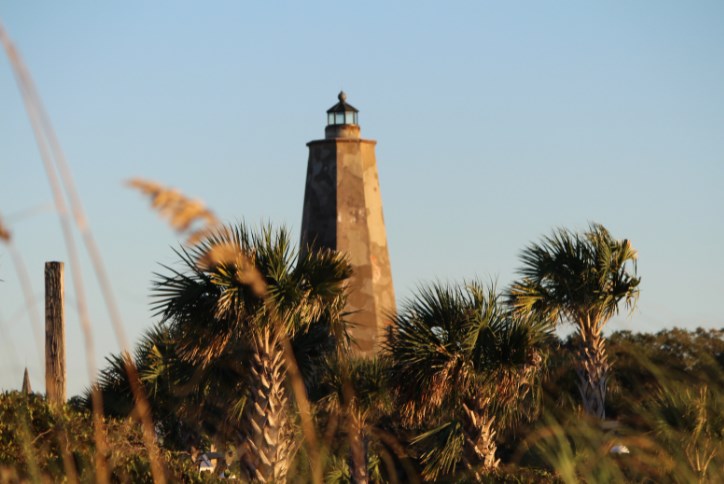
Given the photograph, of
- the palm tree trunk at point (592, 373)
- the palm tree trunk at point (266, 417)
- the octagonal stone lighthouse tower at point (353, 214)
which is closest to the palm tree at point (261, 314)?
the palm tree trunk at point (266, 417)

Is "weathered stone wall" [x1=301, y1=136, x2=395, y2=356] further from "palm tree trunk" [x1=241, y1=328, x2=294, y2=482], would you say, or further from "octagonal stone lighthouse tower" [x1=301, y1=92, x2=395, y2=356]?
"palm tree trunk" [x1=241, y1=328, x2=294, y2=482]

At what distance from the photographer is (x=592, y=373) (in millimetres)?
23734

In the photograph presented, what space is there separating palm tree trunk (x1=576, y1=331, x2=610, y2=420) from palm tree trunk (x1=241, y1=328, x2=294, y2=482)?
6.65 meters

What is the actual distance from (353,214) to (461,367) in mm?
14948

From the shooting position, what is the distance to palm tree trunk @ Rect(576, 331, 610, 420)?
926 inches

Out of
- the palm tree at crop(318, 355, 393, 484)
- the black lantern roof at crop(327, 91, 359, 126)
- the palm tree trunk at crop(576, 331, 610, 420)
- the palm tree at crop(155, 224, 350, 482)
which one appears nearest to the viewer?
the palm tree at crop(155, 224, 350, 482)

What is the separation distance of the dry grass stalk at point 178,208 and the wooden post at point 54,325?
1614cm

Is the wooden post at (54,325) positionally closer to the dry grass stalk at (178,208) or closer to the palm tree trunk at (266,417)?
the palm tree trunk at (266,417)

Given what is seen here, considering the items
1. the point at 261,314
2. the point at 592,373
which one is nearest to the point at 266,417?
the point at 261,314

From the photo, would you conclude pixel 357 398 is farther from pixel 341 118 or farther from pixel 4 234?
pixel 4 234

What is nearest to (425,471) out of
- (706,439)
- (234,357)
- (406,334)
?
(406,334)

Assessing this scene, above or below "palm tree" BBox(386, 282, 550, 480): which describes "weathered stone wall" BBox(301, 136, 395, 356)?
above

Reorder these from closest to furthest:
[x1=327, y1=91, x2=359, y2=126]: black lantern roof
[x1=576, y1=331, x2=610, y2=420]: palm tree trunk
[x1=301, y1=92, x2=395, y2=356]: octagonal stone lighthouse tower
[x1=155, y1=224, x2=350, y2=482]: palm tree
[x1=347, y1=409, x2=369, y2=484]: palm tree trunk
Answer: [x1=155, y1=224, x2=350, y2=482]: palm tree, [x1=347, y1=409, x2=369, y2=484]: palm tree trunk, [x1=576, y1=331, x2=610, y2=420]: palm tree trunk, [x1=301, y1=92, x2=395, y2=356]: octagonal stone lighthouse tower, [x1=327, y1=91, x2=359, y2=126]: black lantern roof

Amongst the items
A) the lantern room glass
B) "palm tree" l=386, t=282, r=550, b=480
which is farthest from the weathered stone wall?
"palm tree" l=386, t=282, r=550, b=480
